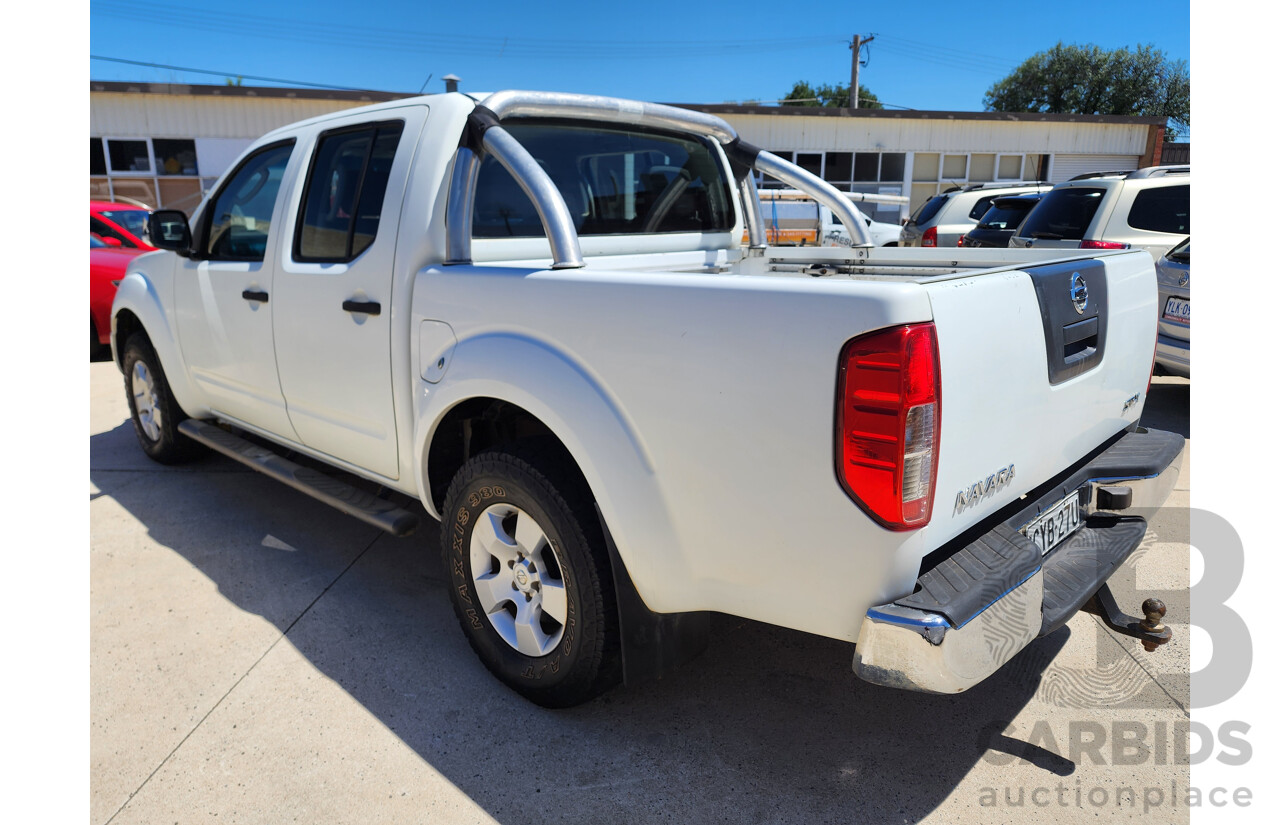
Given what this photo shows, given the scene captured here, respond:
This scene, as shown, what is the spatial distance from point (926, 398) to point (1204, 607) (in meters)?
2.36

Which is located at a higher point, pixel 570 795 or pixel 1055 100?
pixel 1055 100

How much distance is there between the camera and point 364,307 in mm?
2959

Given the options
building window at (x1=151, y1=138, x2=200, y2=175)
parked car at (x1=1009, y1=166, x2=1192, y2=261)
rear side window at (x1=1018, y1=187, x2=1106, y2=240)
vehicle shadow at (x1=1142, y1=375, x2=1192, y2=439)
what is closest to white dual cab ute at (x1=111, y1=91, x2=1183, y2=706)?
vehicle shadow at (x1=1142, y1=375, x2=1192, y2=439)

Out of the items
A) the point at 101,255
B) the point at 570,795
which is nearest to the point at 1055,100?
the point at 101,255

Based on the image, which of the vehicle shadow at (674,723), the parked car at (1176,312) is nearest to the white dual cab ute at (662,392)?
the vehicle shadow at (674,723)

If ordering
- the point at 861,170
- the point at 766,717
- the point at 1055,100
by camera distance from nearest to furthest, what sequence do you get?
the point at 766,717 → the point at 861,170 → the point at 1055,100

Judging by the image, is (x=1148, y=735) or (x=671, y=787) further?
(x=1148, y=735)

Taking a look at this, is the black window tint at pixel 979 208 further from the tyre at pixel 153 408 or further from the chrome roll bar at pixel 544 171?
the tyre at pixel 153 408

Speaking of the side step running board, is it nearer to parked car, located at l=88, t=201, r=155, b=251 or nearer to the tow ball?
the tow ball

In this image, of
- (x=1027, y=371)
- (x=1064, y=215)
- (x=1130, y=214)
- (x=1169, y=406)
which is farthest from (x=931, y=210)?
(x=1027, y=371)

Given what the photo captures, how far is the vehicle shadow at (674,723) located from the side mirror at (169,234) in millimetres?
1811

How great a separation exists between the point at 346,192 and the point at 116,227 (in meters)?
8.05

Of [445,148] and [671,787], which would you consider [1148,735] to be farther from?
[445,148]

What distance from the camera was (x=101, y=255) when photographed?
28.7ft
